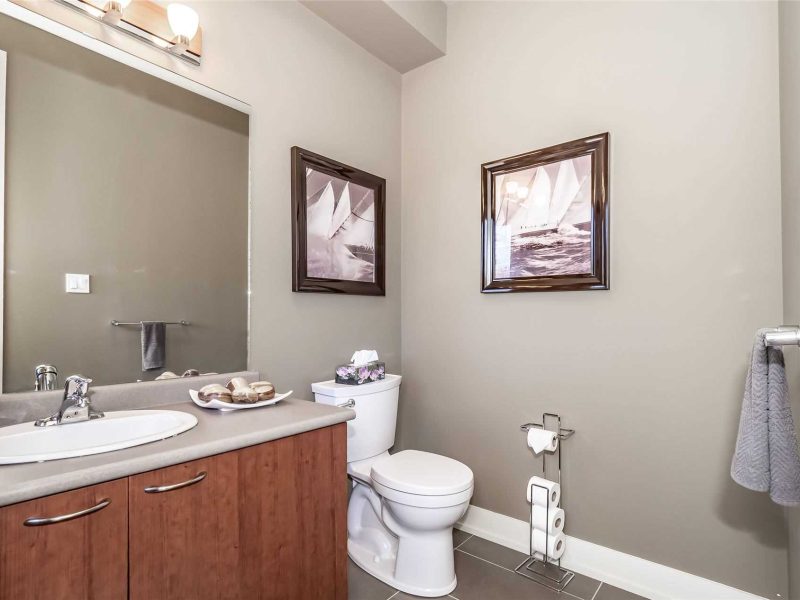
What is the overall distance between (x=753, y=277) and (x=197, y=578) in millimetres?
2010

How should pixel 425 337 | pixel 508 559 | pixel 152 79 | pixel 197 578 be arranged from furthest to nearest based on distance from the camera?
pixel 425 337 → pixel 508 559 → pixel 152 79 → pixel 197 578

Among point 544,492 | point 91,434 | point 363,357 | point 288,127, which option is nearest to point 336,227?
point 288,127

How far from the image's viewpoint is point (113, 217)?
1478 millimetres

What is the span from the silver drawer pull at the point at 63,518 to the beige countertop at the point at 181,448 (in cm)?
5

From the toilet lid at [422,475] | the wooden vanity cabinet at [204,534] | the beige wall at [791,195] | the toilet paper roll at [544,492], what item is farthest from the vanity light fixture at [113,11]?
the toilet paper roll at [544,492]

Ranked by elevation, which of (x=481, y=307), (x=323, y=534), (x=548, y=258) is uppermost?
(x=548, y=258)

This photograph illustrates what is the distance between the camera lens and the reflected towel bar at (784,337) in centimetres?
103

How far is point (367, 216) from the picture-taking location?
2.38 m

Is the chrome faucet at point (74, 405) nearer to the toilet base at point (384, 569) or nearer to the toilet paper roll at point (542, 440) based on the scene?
the toilet base at point (384, 569)

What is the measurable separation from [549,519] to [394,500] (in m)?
0.69

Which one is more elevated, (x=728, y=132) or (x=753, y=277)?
(x=728, y=132)

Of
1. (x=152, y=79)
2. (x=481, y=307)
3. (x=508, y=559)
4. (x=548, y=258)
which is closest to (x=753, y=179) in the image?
(x=548, y=258)

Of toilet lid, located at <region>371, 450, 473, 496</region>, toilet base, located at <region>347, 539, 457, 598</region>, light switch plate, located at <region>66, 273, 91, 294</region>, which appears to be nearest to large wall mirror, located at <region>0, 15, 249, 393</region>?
light switch plate, located at <region>66, 273, 91, 294</region>

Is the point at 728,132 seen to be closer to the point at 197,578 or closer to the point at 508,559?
the point at 508,559
